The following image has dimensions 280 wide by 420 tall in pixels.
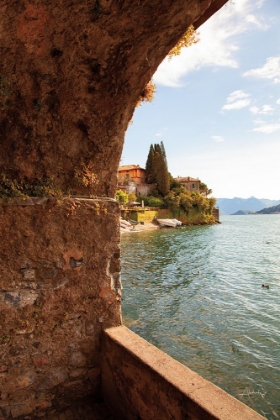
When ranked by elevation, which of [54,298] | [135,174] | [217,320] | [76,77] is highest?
[135,174]

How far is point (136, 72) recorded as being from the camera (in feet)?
8.56

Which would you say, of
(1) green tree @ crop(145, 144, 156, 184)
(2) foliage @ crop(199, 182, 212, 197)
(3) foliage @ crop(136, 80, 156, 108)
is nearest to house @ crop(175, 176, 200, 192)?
(2) foliage @ crop(199, 182, 212, 197)

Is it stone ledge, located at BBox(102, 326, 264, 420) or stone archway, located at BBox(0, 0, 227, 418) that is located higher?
stone archway, located at BBox(0, 0, 227, 418)

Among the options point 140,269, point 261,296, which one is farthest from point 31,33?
point 140,269

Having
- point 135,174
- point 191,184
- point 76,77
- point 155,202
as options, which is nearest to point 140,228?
point 155,202

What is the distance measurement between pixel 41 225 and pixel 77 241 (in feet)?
1.26

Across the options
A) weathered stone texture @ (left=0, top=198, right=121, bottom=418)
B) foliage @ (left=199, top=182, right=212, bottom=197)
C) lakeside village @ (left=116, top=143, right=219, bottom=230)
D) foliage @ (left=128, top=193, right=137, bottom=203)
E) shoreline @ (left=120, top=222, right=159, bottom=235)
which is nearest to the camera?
weathered stone texture @ (left=0, top=198, right=121, bottom=418)

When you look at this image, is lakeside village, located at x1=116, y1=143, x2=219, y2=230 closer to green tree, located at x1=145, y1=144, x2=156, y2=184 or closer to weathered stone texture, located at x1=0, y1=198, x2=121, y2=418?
green tree, located at x1=145, y1=144, x2=156, y2=184

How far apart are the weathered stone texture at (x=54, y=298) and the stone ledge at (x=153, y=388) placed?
0.86 ft

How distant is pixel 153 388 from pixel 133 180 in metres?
56.2

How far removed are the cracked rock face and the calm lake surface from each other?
14.6ft

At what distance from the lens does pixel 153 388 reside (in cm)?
230

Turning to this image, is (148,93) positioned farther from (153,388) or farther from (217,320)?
(217,320)

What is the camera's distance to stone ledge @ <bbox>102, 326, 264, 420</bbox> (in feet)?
6.25
